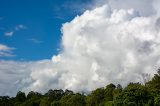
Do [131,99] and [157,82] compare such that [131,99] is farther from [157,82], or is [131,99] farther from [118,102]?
[157,82]

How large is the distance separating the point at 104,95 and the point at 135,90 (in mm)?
64508

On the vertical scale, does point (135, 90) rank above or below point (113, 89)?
below

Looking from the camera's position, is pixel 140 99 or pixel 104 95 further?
pixel 104 95

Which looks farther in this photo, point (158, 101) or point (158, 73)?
point (158, 73)

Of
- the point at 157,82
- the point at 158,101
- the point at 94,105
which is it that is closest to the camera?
the point at 158,101

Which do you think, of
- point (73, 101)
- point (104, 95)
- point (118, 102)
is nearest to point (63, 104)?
point (73, 101)

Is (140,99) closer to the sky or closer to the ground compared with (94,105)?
closer to the ground

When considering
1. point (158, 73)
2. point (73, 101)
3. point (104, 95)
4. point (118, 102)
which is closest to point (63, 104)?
point (73, 101)

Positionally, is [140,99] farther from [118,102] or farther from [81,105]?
[81,105]

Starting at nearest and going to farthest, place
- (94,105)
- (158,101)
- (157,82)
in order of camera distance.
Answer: (158,101), (157,82), (94,105)

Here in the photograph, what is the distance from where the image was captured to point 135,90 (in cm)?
13362

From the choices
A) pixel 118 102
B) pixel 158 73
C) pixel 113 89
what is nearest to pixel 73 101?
pixel 113 89

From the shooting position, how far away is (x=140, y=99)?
132125mm

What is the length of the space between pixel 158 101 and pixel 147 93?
6625 mm
